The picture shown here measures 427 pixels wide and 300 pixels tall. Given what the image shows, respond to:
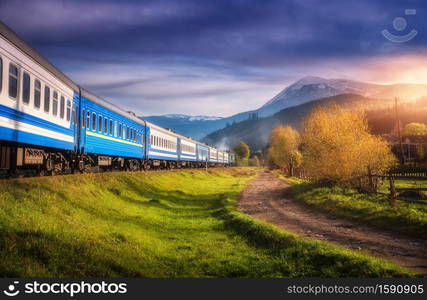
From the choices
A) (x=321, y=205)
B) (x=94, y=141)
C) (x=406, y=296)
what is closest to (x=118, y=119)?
(x=94, y=141)

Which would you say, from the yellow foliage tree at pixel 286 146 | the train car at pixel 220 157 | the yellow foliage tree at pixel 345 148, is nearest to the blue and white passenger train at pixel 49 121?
the yellow foliage tree at pixel 345 148

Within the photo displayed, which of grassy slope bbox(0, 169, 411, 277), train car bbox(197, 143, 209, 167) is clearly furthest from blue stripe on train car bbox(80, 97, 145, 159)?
train car bbox(197, 143, 209, 167)

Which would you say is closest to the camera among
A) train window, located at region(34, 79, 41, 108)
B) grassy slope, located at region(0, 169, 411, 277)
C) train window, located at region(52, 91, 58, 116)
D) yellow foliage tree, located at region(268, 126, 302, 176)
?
grassy slope, located at region(0, 169, 411, 277)

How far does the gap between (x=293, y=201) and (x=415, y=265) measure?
18929 mm

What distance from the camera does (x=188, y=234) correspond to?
1603 cm

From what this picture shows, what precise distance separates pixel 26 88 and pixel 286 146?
58353mm

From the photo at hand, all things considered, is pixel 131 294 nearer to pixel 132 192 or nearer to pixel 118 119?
pixel 132 192

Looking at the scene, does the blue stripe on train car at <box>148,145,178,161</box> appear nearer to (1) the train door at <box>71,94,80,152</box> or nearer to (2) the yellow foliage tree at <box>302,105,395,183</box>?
(2) the yellow foliage tree at <box>302,105,395,183</box>

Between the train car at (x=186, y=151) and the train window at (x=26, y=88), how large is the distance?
142 feet

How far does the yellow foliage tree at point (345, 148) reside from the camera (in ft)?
97.4

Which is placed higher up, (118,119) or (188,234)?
(118,119)

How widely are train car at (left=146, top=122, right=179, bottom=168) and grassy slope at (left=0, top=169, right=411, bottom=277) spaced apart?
68.8 feet

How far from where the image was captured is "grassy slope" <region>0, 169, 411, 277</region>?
901 centimetres

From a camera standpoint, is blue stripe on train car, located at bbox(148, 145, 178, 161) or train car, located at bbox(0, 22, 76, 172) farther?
blue stripe on train car, located at bbox(148, 145, 178, 161)
